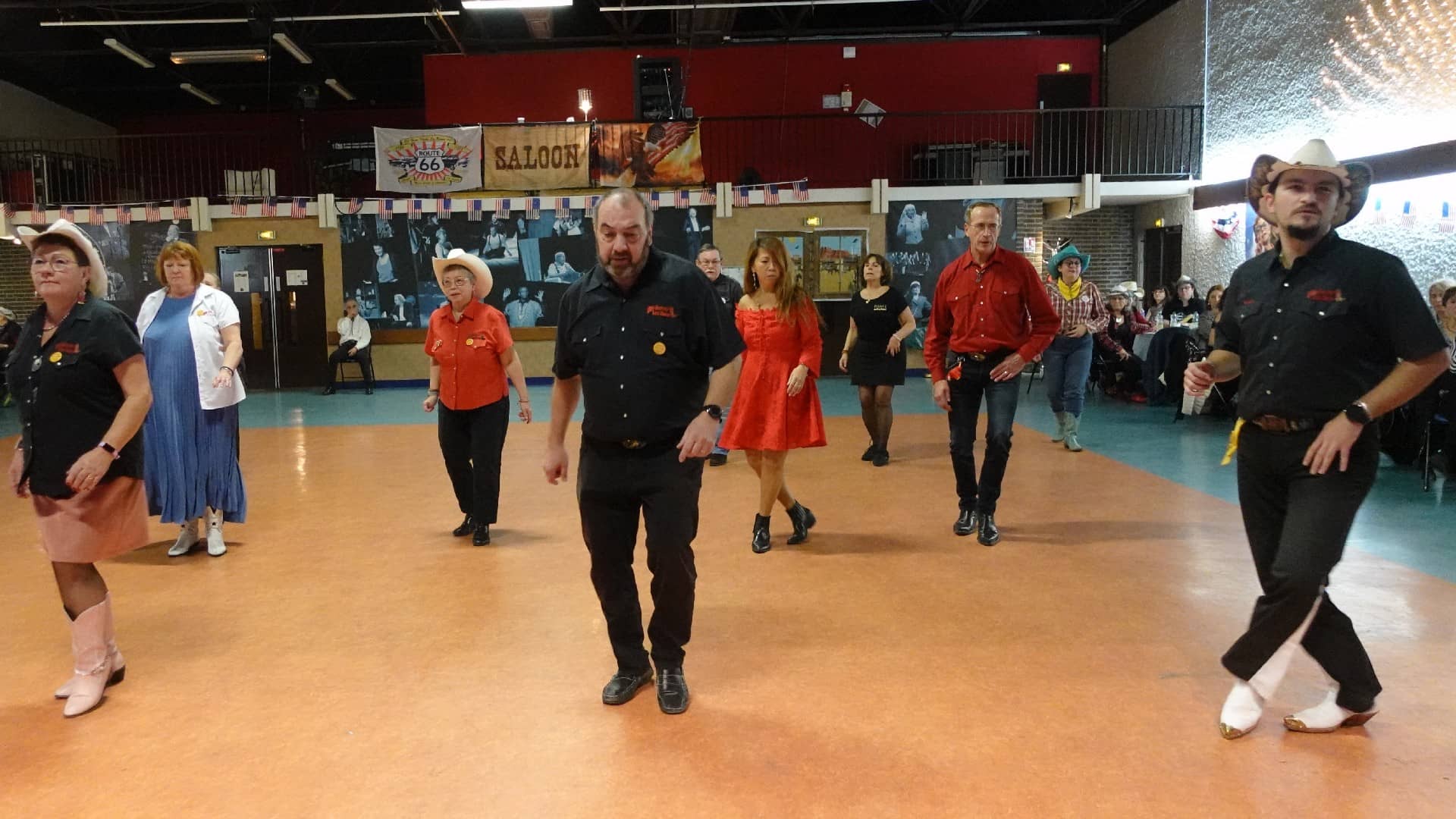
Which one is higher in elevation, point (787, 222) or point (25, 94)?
point (25, 94)

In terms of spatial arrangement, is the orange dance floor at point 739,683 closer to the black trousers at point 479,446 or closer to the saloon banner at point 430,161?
the black trousers at point 479,446

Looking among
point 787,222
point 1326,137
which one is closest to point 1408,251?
point 1326,137

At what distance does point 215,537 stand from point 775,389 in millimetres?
3065

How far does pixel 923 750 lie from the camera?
286cm

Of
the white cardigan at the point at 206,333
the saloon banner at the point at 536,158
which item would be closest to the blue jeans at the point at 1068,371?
the white cardigan at the point at 206,333

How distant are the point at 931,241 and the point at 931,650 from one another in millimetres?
12438

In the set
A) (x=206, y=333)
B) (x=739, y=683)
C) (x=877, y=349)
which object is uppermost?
(x=206, y=333)

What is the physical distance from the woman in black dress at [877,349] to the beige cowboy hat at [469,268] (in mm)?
3227

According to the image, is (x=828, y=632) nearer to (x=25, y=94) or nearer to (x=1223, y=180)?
(x=1223, y=180)

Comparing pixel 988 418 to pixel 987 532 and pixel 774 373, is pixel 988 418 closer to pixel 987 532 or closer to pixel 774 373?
pixel 987 532

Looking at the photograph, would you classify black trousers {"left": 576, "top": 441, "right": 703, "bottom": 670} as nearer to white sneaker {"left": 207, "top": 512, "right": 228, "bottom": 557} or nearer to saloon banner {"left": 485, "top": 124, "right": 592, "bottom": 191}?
white sneaker {"left": 207, "top": 512, "right": 228, "bottom": 557}

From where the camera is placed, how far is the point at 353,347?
589 inches

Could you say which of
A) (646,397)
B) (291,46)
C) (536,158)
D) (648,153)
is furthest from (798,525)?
(291,46)

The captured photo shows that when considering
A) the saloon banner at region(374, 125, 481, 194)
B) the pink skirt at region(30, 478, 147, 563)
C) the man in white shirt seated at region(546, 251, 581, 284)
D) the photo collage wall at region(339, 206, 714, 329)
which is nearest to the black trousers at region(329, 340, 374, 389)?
the photo collage wall at region(339, 206, 714, 329)
